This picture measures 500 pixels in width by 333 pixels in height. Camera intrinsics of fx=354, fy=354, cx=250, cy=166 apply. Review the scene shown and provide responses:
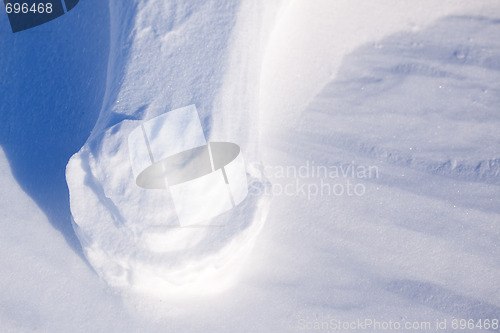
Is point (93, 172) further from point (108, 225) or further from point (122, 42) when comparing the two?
point (122, 42)

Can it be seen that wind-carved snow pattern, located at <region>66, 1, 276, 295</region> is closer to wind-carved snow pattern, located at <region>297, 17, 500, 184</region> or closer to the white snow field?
the white snow field

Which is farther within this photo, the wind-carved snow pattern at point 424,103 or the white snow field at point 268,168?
the wind-carved snow pattern at point 424,103

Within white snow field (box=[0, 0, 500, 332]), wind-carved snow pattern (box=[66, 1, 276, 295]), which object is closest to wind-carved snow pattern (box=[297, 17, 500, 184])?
white snow field (box=[0, 0, 500, 332])

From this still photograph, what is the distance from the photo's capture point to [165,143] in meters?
1.15

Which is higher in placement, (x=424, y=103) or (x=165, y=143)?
(x=165, y=143)

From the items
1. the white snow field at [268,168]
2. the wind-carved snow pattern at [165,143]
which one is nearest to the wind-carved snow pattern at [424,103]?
the white snow field at [268,168]

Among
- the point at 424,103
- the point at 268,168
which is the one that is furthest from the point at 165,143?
the point at 424,103

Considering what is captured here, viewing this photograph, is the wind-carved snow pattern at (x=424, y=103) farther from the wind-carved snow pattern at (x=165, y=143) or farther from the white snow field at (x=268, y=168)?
the wind-carved snow pattern at (x=165, y=143)

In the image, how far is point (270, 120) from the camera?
4.98ft

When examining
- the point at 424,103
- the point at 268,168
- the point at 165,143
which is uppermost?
the point at 165,143

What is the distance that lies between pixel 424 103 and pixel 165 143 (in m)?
1.16

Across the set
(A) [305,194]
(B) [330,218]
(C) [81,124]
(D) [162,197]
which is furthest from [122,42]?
(B) [330,218]

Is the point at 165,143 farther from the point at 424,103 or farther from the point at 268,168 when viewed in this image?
the point at 424,103

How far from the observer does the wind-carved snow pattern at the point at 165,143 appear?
1159mm
